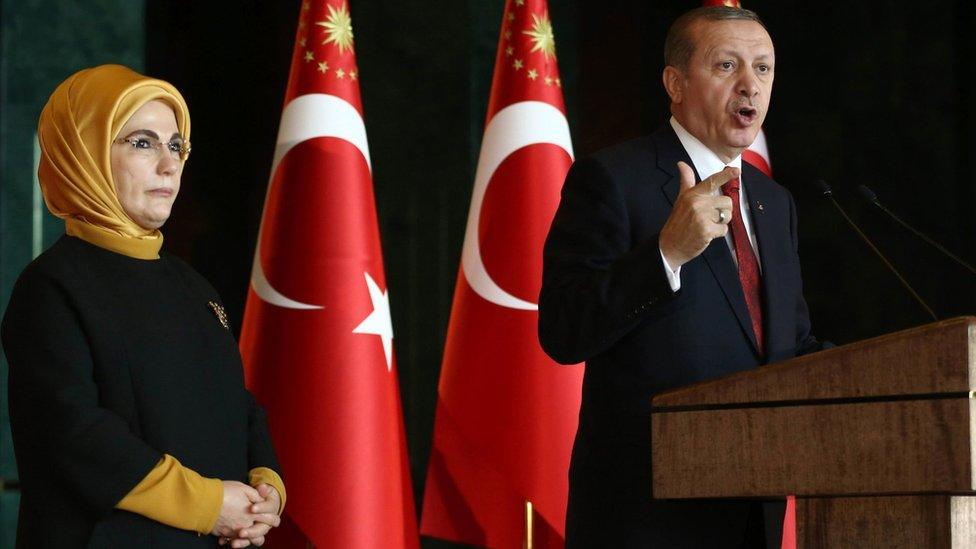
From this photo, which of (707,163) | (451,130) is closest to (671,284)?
(707,163)

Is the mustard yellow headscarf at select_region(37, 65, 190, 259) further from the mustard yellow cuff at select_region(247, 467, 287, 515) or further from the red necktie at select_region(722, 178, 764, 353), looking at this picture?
the red necktie at select_region(722, 178, 764, 353)

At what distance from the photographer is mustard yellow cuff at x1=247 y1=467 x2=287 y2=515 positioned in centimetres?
226

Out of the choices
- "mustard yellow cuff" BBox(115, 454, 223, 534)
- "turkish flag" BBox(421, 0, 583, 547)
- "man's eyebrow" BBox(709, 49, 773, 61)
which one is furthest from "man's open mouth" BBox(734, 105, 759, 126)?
"turkish flag" BBox(421, 0, 583, 547)

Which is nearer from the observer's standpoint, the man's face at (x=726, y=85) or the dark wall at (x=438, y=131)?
the man's face at (x=726, y=85)

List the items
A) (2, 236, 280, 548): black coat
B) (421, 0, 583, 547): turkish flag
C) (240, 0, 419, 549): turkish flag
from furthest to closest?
(421, 0, 583, 547): turkish flag, (240, 0, 419, 549): turkish flag, (2, 236, 280, 548): black coat

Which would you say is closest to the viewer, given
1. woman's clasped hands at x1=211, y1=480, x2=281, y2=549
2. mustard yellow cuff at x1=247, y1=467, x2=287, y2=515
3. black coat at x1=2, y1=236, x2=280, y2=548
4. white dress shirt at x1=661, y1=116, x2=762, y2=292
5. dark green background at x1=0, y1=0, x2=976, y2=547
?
black coat at x1=2, y1=236, x2=280, y2=548

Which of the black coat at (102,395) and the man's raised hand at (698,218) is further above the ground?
the man's raised hand at (698,218)

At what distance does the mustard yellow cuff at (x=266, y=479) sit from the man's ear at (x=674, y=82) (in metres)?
1.07

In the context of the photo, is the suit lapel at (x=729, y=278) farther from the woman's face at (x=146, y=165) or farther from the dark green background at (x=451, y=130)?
the dark green background at (x=451, y=130)

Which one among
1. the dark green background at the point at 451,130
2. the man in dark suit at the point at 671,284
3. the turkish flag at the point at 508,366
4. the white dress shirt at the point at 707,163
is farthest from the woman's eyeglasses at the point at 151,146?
the dark green background at the point at 451,130

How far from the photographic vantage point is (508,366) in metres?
3.77

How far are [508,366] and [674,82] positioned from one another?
4.55ft

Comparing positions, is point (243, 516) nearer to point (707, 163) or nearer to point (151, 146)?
point (151, 146)

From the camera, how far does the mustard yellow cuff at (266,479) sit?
226cm
